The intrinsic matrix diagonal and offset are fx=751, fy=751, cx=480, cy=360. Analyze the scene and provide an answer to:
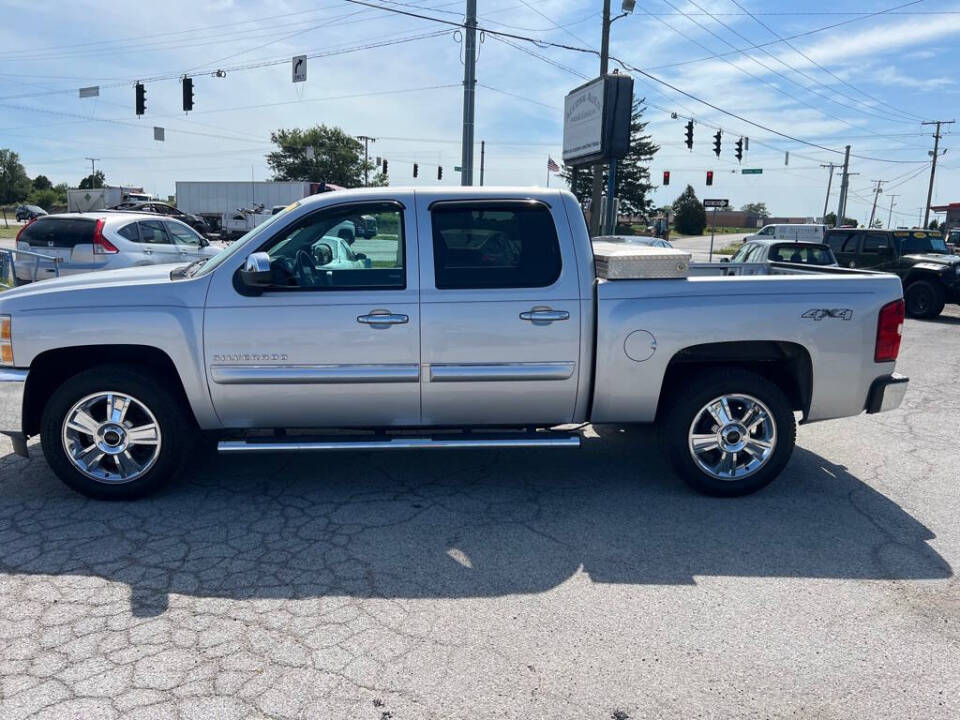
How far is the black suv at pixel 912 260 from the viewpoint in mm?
15750

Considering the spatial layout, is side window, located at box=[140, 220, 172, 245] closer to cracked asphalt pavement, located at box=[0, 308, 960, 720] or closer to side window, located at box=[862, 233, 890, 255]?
cracked asphalt pavement, located at box=[0, 308, 960, 720]

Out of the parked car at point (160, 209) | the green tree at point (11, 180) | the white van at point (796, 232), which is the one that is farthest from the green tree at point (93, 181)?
the white van at point (796, 232)

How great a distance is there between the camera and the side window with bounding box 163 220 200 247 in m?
14.0

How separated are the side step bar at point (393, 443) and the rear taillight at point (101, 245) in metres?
9.59

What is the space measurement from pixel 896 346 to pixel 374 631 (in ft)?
12.1

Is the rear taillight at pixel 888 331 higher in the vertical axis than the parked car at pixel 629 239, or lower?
lower

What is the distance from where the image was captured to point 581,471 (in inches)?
212

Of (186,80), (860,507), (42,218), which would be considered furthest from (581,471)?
(186,80)

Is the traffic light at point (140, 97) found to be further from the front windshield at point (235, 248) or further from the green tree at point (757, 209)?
the green tree at point (757, 209)

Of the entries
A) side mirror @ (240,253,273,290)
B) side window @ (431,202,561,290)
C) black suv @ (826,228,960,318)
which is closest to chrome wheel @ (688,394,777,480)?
side window @ (431,202,561,290)

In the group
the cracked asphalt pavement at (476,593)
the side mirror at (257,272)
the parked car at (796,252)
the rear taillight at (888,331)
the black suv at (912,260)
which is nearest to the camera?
the cracked asphalt pavement at (476,593)

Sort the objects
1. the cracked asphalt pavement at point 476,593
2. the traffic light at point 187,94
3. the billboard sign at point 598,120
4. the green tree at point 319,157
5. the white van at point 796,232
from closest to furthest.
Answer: the cracked asphalt pavement at point 476,593 → the billboard sign at point 598,120 → the traffic light at point 187,94 → the white van at point 796,232 → the green tree at point 319,157

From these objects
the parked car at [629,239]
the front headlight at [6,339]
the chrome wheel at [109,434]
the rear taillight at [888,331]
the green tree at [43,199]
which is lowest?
the chrome wheel at [109,434]

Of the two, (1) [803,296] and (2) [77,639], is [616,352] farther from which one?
(2) [77,639]
